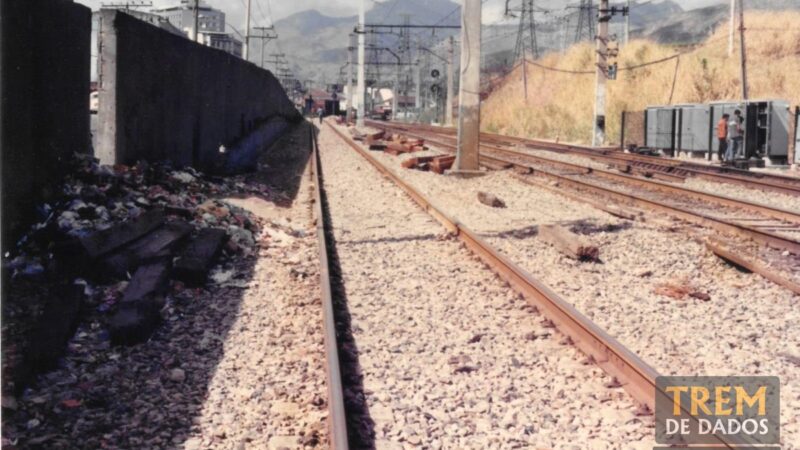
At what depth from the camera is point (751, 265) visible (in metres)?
7.80

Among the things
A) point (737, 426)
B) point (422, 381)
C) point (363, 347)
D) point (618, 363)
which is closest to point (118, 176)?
point (363, 347)

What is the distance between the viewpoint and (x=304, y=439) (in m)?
4.07

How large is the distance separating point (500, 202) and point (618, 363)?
338 inches

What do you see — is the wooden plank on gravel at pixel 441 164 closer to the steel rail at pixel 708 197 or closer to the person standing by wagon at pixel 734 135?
the steel rail at pixel 708 197

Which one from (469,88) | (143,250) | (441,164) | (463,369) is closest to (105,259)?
(143,250)

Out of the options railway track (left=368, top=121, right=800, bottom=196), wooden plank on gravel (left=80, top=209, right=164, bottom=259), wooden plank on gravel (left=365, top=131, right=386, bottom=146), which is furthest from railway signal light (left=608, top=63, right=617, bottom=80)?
wooden plank on gravel (left=80, top=209, right=164, bottom=259)

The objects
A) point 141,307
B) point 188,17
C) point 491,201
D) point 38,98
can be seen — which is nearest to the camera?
point 141,307

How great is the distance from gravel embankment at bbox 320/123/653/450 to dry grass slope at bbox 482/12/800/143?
107 ft

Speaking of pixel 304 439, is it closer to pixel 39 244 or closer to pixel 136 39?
pixel 39 244

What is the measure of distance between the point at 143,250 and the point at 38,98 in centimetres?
200

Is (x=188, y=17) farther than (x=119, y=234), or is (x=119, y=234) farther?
(x=188, y=17)

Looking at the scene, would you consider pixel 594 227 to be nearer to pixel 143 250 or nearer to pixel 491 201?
pixel 491 201

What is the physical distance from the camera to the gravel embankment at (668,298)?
5277mm

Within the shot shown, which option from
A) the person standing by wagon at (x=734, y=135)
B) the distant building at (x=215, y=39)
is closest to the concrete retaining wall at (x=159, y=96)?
the person standing by wagon at (x=734, y=135)
